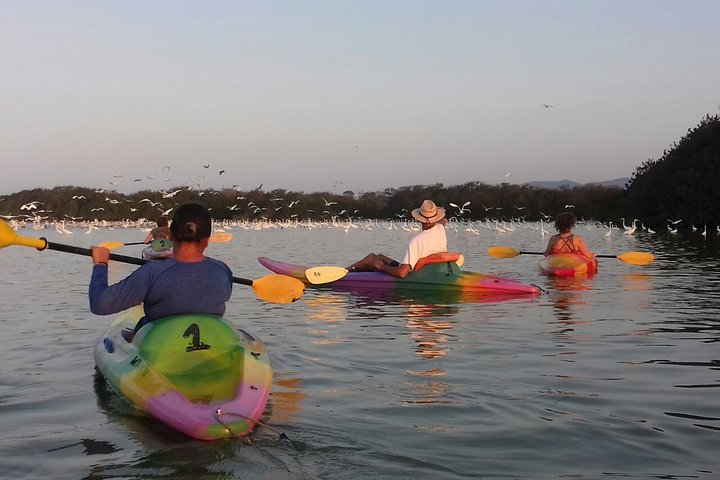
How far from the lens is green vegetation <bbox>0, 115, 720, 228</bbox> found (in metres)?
45.8

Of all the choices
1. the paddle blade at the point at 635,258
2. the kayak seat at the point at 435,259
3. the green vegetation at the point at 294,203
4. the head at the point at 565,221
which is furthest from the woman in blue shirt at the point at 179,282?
the green vegetation at the point at 294,203

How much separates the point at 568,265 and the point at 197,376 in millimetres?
11416

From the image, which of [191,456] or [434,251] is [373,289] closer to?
[434,251]

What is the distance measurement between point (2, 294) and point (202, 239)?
31.3ft

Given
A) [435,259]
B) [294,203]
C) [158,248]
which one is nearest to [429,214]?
[435,259]

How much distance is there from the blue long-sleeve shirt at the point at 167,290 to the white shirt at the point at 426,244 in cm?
720

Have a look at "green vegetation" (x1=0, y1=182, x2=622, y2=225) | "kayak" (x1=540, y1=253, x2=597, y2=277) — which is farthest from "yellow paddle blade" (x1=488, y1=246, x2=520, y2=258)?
"green vegetation" (x1=0, y1=182, x2=622, y2=225)

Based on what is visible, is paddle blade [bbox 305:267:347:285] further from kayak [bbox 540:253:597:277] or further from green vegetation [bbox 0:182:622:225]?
green vegetation [bbox 0:182:622:225]

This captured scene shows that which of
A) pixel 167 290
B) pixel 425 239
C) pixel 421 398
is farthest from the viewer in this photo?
pixel 425 239

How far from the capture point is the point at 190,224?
5402 mm

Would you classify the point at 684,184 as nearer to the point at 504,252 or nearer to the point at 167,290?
the point at 504,252

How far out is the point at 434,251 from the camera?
12867mm

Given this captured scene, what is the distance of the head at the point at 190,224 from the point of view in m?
5.41

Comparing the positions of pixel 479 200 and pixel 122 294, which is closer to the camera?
pixel 122 294
